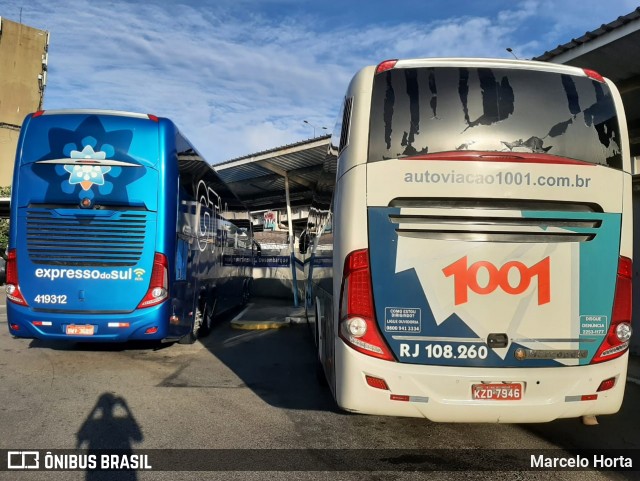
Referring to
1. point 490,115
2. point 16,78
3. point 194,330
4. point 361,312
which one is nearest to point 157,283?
point 194,330

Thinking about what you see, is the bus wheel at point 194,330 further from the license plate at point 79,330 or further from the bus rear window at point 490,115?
the bus rear window at point 490,115

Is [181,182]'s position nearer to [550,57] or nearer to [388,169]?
[388,169]

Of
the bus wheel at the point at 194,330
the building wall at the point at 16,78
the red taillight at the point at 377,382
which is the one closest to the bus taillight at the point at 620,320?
the red taillight at the point at 377,382

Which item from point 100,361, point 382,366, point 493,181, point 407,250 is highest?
point 493,181

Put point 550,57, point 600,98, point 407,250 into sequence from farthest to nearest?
point 550,57
point 600,98
point 407,250

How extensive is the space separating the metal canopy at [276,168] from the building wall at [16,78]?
28885 millimetres

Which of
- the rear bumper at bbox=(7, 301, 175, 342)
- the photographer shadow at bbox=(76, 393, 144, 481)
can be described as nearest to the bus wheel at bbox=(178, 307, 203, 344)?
the rear bumper at bbox=(7, 301, 175, 342)

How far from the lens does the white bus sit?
3.97 metres

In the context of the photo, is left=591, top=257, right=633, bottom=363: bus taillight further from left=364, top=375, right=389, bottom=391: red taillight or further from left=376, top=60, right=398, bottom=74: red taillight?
left=376, top=60, right=398, bottom=74: red taillight

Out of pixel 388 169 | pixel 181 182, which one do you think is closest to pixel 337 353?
pixel 388 169

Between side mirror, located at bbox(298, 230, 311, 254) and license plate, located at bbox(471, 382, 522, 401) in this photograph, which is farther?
side mirror, located at bbox(298, 230, 311, 254)

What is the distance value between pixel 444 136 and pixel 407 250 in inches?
38.8

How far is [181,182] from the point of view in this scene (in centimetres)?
756

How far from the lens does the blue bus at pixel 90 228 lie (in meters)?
6.91
